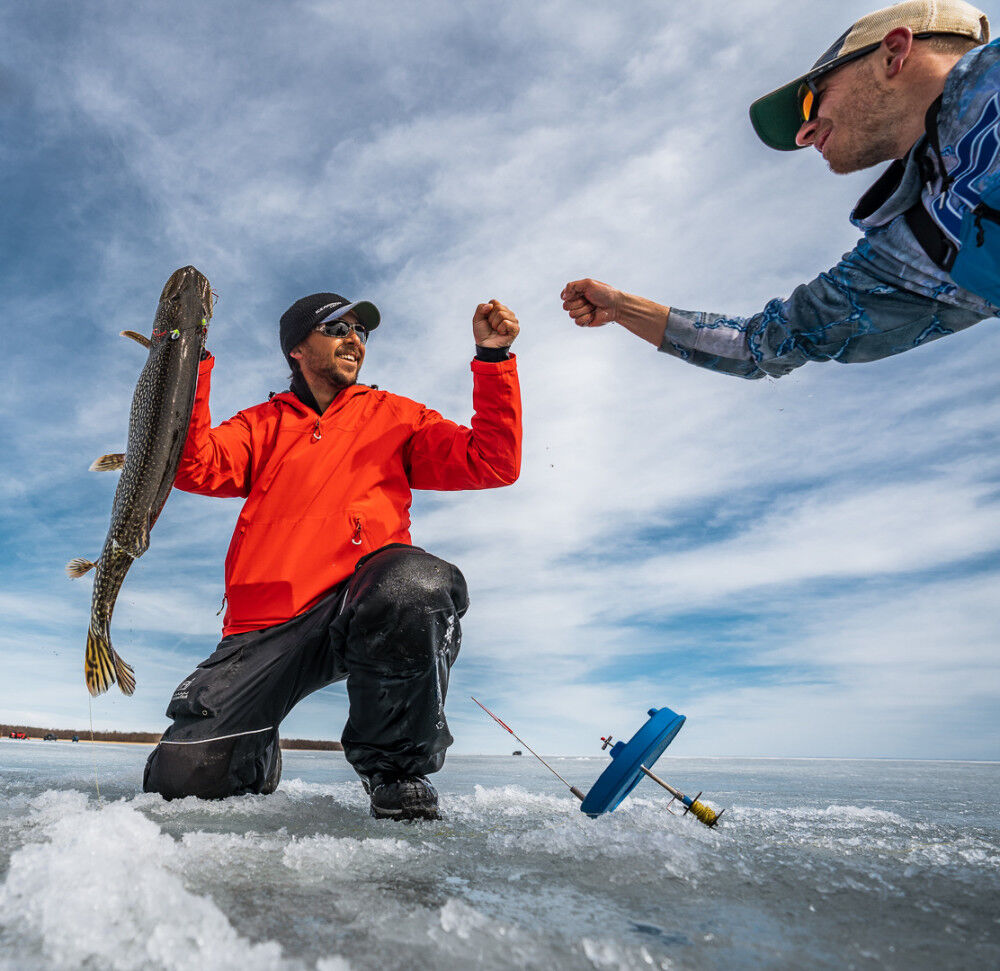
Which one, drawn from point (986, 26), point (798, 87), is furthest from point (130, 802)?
point (986, 26)

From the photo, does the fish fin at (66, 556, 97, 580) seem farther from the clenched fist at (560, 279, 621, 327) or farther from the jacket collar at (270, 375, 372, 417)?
the clenched fist at (560, 279, 621, 327)

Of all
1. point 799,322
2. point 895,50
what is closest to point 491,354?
point 799,322

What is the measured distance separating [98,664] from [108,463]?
3.32 feet

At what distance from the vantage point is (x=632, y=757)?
7.82ft

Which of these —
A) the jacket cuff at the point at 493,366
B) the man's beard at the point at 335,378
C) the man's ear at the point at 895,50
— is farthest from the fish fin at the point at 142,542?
the man's ear at the point at 895,50

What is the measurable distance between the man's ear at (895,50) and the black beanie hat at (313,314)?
2890 millimetres

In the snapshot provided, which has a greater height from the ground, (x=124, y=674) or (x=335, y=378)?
(x=335, y=378)

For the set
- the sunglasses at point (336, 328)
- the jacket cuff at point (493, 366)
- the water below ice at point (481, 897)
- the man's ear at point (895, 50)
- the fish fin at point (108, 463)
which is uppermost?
the man's ear at point (895, 50)

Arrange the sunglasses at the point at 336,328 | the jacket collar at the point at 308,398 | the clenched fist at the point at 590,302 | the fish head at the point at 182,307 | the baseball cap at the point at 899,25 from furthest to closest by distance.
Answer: the sunglasses at the point at 336,328 < the jacket collar at the point at 308,398 < the clenched fist at the point at 590,302 < the fish head at the point at 182,307 < the baseball cap at the point at 899,25

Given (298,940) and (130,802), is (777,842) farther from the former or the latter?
(130,802)

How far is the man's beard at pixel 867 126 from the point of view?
2.66m

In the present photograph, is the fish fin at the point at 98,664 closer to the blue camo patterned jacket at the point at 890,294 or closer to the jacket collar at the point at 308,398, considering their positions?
the jacket collar at the point at 308,398

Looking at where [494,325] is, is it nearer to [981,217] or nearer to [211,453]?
[211,453]

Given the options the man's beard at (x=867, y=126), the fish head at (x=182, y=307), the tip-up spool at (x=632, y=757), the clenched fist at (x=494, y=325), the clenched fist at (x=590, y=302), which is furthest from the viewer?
the clenched fist at (x=494, y=325)
